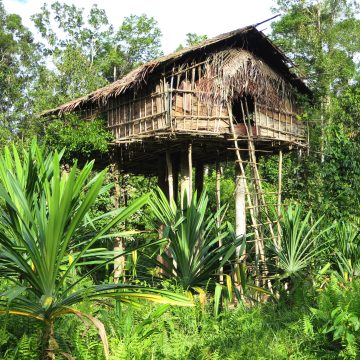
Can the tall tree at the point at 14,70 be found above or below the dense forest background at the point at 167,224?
above

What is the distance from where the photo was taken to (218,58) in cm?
1062

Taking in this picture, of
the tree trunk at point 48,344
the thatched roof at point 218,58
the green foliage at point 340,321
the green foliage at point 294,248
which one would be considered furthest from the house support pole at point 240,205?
the tree trunk at point 48,344

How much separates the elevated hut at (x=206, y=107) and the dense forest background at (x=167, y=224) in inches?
25.5

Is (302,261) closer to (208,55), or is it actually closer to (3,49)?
(208,55)

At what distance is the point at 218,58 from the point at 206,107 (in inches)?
43.7

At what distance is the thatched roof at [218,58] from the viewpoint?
32.4ft

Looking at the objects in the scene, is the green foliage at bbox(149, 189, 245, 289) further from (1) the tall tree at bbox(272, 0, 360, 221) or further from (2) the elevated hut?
(1) the tall tree at bbox(272, 0, 360, 221)

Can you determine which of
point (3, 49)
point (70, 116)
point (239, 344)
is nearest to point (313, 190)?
point (70, 116)

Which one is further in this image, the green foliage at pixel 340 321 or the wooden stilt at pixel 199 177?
the wooden stilt at pixel 199 177

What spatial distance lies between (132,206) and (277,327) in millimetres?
3573

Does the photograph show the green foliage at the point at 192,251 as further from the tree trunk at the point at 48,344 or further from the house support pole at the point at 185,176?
the house support pole at the point at 185,176

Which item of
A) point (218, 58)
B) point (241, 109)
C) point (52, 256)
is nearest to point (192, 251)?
point (52, 256)

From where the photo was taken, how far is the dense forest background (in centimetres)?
355

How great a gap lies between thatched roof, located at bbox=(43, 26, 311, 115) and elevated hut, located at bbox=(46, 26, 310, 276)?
0.07 feet
